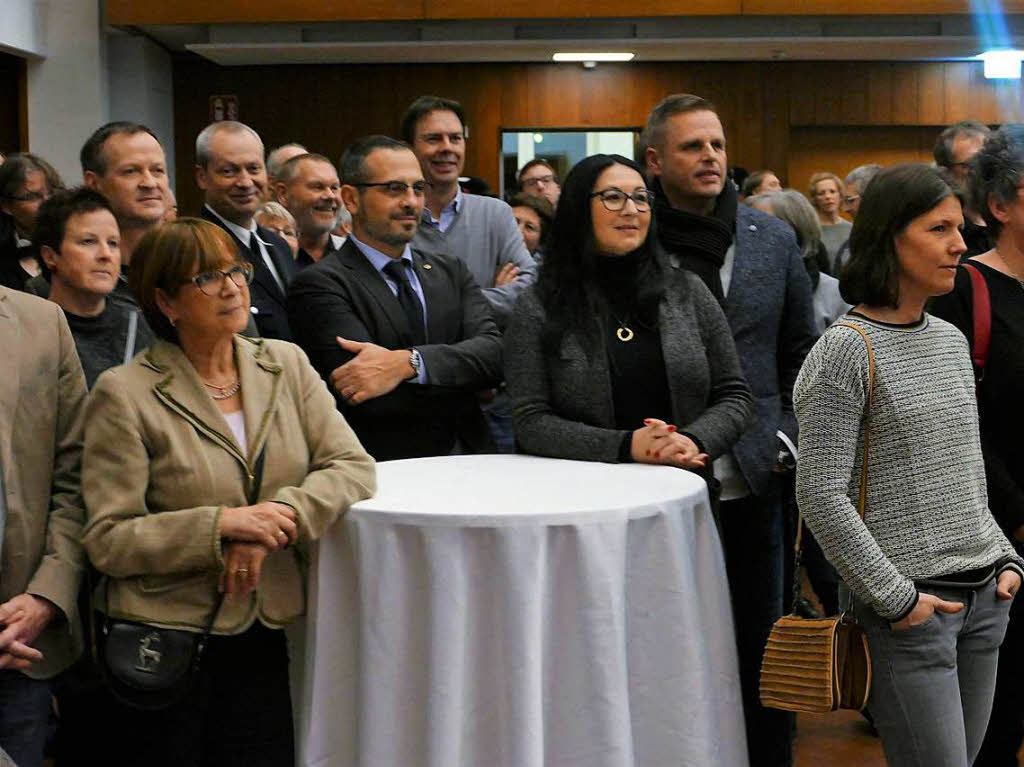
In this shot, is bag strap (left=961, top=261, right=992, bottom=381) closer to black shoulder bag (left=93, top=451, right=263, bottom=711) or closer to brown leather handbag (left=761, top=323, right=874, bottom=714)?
brown leather handbag (left=761, top=323, right=874, bottom=714)

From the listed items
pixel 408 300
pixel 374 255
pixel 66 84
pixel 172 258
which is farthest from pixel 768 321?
pixel 66 84

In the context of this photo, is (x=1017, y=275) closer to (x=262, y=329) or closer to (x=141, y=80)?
(x=262, y=329)

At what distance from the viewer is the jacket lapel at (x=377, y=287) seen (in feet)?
11.2

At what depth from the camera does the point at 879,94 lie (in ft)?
35.9

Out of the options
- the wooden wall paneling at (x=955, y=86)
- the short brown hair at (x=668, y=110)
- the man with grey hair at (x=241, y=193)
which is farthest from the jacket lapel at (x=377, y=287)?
the wooden wall paneling at (x=955, y=86)

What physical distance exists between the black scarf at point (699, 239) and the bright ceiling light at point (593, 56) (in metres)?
7.04

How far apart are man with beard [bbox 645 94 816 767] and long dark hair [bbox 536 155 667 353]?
0.27m

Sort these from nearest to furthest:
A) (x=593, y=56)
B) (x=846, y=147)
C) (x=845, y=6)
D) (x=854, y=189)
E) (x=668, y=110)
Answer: (x=668, y=110), (x=854, y=189), (x=845, y=6), (x=593, y=56), (x=846, y=147)

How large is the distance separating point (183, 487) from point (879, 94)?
9751 millimetres

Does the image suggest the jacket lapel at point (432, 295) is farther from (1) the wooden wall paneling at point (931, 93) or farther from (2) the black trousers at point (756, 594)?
(1) the wooden wall paneling at point (931, 93)

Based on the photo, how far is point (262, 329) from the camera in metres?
3.63

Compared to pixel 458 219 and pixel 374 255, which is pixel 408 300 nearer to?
pixel 374 255

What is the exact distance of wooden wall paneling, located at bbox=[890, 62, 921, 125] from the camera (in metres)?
10.9

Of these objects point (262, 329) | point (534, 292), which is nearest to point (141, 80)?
point (262, 329)
